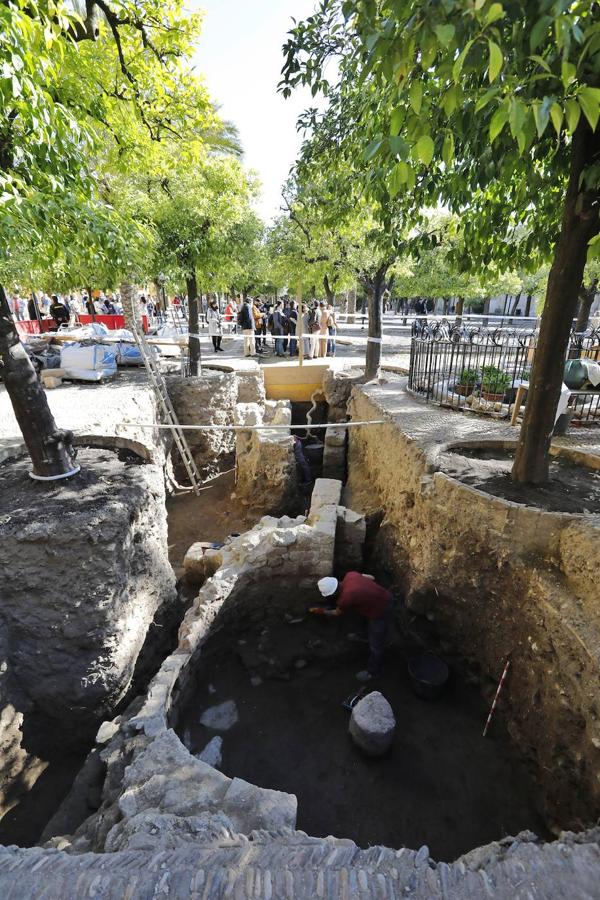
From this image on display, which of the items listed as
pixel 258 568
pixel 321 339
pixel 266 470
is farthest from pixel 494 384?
pixel 321 339

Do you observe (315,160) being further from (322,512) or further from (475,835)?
(475,835)

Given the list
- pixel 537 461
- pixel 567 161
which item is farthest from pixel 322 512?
pixel 567 161

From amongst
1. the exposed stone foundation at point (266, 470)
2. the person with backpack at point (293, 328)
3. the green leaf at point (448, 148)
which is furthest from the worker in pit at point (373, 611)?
the person with backpack at point (293, 328)

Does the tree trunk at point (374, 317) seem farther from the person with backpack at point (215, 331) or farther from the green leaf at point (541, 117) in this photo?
the green leaf at point (541, 117)

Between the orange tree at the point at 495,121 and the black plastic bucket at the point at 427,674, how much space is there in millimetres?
2497

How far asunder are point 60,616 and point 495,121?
506 cm

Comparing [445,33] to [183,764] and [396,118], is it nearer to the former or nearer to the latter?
[396,118]

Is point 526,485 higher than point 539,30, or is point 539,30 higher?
point 539,30

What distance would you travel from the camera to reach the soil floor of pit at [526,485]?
15.2ft

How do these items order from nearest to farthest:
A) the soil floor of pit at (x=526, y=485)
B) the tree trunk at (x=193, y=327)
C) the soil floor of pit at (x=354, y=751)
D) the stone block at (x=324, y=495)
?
the soil floor of pit at (x=354, y=751) < the soil floor of pit at (x=526, y=485) < the stone block at (x=324, y=495) < the tree trunk at (x=193, y=327)

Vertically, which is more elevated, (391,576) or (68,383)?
(68,383)

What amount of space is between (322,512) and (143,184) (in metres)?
8.95

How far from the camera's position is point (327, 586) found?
19.3ft

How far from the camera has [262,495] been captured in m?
9.73
